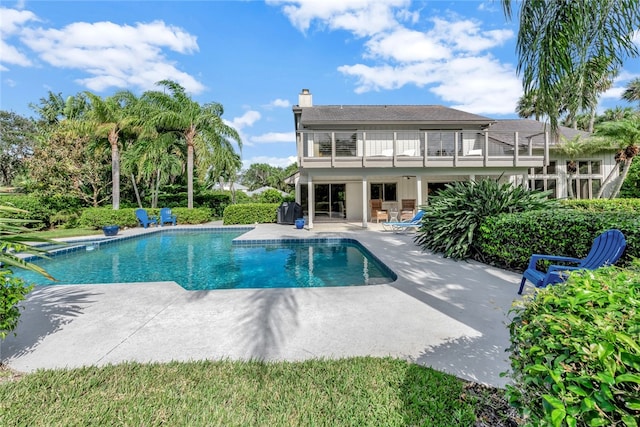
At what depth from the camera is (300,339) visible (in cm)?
354

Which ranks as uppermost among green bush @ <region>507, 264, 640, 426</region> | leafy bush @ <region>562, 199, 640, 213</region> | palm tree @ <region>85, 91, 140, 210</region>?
palm tree @ <region>85, 91, 140, 210</region>

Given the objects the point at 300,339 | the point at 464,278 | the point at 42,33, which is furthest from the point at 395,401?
the point at 42,33

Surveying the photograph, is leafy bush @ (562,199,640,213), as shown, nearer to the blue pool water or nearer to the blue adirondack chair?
the blue adirondack chair

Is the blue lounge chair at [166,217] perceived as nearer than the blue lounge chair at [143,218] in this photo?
No

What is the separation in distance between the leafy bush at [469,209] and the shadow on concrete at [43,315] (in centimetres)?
840

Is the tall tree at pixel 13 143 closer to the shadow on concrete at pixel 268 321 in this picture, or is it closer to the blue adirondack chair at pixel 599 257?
the shadow on concrete at pixel 268 321

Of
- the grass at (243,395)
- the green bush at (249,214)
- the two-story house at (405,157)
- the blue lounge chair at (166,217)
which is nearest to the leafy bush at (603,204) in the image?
the two-story house at (405,157)

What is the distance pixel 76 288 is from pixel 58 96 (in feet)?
108

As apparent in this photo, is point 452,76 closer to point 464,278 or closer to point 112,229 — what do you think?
point 464,278

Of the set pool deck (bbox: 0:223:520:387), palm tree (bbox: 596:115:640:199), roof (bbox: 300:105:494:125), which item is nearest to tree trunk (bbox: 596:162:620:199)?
palm tree (bbox: 596:115:640:199)

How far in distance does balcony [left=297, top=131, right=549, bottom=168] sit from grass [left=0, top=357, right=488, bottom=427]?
11980 millimetres

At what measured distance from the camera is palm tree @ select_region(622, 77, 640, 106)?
104ft

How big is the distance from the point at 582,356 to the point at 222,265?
8898 mm

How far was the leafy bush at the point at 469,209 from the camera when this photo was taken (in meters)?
A: 7.97
